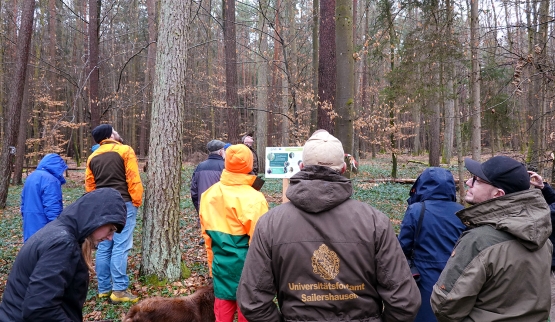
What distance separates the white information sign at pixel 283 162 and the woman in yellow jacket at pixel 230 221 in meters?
2.11

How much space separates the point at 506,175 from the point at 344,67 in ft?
18.2

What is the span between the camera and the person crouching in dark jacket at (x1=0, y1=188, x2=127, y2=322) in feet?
6.96

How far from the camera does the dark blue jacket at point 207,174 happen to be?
251 inches

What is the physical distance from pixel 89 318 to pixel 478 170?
14.6 feet

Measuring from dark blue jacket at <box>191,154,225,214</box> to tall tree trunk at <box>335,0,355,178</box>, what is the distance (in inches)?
100

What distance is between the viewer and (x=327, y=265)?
2.04 m

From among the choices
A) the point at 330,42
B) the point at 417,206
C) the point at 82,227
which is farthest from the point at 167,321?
the point at 330,42

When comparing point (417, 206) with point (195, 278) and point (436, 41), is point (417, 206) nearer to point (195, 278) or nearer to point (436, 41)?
point (195, 278)

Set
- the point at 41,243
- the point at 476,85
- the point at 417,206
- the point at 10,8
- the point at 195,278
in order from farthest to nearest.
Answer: the point at 10,8, the point at 476,85, the point at 195,278, the point at 417,206, the point at 41,243

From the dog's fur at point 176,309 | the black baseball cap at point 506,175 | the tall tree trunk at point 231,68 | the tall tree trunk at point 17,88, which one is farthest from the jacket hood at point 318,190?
the tall tree trunk at point 231,68

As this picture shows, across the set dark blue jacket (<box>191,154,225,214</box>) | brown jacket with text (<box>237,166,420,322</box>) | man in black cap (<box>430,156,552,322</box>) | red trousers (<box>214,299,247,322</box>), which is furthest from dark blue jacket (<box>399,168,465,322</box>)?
dark blue jacket (<box>191,154,225,214</box>)

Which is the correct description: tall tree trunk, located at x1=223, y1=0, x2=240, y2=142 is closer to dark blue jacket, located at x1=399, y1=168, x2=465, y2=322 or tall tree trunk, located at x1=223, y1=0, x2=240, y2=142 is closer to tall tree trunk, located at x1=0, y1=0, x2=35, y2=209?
tall tree trunk, located at x1=0, y1=0, x2=35, y2=209

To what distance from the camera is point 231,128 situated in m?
14.2

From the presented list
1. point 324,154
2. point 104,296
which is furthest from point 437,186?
point 104,296
